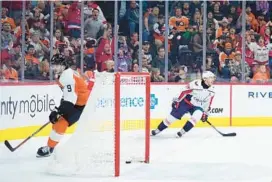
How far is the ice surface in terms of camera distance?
16.5ft

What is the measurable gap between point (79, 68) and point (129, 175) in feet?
16.7

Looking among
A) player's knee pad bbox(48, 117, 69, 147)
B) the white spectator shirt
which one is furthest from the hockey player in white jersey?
the white spectator shirt

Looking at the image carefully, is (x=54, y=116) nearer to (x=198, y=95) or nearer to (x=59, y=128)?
Answer: (x=59, y=128)

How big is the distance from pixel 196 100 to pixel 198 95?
68 millimetres

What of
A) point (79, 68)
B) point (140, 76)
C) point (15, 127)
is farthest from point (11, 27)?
point (140, 76)

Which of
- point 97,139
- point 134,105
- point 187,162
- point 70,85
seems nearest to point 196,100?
point 134,105

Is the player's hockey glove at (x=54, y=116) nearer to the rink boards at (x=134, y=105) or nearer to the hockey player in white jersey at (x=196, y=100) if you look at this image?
the rink boards at (x=134, y=105)

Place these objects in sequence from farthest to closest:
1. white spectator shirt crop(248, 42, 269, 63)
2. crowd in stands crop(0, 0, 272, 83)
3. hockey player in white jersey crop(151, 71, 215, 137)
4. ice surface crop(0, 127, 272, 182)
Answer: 1. white spectator shirt crop(248, 42, 269, 63)
2. crowd in stands crop(0, 0, 272, 83)
3. hockey player in white jersey crop(151, 71, 215, 137)
4. ice surface crop(0, 127, 272, 182)

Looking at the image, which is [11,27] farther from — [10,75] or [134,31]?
[134,31]

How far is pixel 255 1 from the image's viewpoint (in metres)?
11.7

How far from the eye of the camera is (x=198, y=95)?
8414 mm

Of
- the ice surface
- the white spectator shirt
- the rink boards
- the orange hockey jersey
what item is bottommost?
the ice surface

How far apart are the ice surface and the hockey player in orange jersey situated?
307 mm

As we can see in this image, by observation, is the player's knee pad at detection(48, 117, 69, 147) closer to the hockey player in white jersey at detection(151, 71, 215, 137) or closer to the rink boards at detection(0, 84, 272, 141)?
the rink boards at detection(0, 84, 272, 141)
